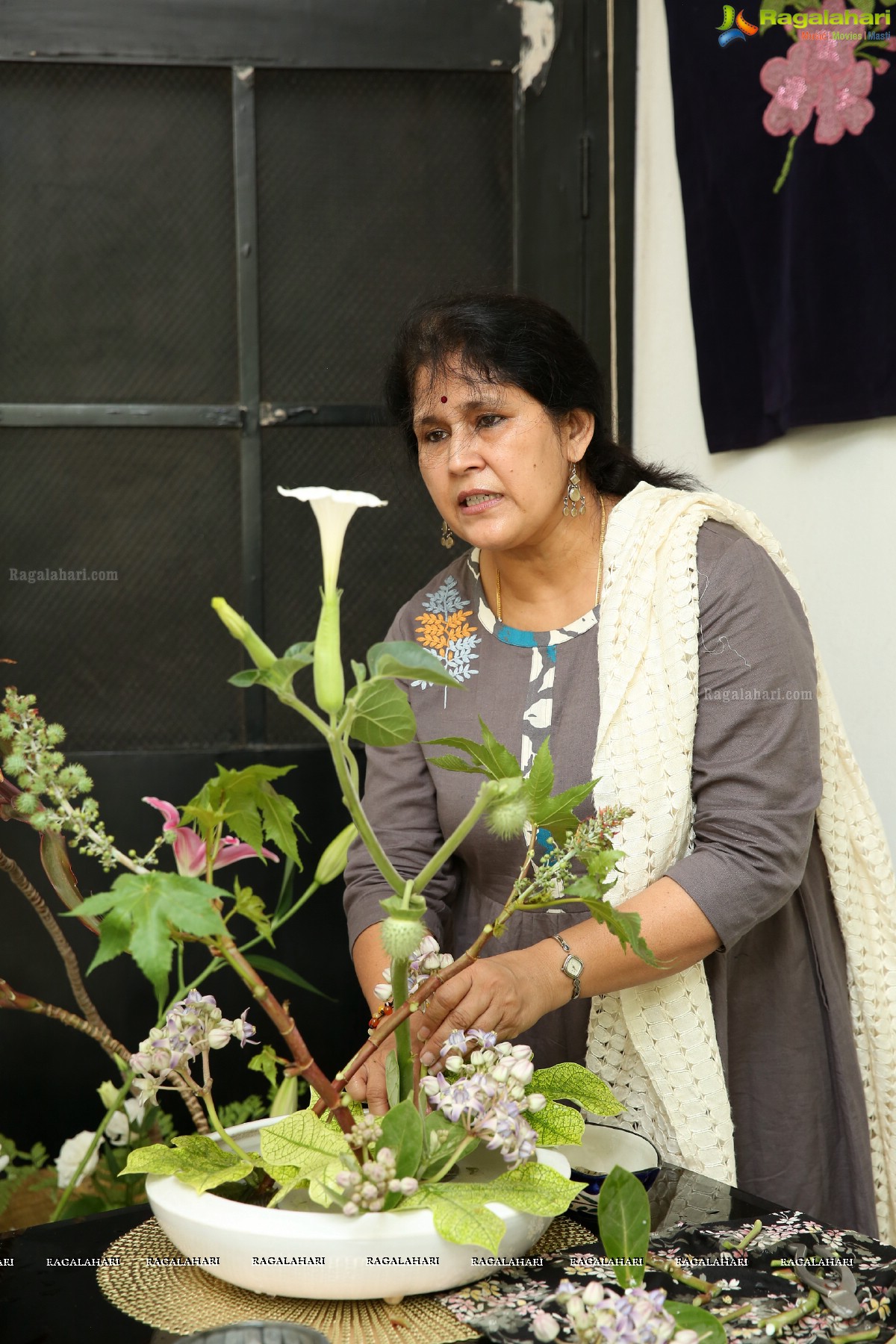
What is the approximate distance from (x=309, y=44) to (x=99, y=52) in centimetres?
33

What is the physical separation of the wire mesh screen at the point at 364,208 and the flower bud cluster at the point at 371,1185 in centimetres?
157

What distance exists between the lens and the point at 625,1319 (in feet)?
1.93

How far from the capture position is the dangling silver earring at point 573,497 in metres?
1.40

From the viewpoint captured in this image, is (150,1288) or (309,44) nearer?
(150,1288)

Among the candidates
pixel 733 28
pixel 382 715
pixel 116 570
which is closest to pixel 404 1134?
Answer: pixel 382 715

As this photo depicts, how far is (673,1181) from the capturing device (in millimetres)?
845

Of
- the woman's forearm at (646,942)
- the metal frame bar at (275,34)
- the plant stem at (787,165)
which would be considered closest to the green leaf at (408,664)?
the woman's forearm at (646,942)

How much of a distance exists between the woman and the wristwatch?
0.04ft

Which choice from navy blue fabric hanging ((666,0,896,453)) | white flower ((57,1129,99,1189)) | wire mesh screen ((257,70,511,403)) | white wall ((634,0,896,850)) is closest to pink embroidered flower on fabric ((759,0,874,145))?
navy blue fabric hanging ((666,0,896,453))

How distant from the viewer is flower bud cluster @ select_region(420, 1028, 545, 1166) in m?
0.69

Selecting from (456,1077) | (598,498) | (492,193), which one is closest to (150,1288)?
(456,1077)

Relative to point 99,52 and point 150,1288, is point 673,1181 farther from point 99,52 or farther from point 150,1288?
point 99,52

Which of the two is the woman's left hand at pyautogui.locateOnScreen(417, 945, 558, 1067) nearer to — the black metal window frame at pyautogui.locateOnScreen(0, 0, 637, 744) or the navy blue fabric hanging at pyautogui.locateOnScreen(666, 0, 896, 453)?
the navy blue fabric hanging at pyautogui.locateOnScreen(666, 0, 896, 453)

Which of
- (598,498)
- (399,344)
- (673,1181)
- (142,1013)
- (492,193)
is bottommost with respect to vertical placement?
(142,1013)
